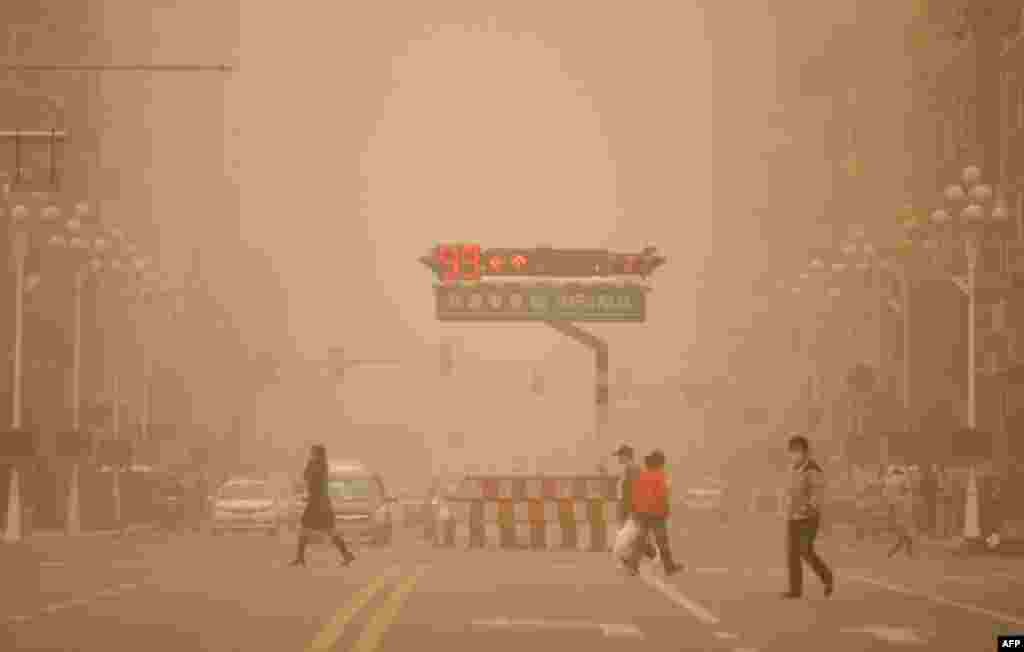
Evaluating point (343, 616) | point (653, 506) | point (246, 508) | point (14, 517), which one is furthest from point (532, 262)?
point (343, 616)

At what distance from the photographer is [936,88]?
419ft

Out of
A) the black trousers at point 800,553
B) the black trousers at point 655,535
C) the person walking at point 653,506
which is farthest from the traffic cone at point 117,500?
the black trousers at point 800,553

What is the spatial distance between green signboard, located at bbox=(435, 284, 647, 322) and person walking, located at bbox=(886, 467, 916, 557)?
8349 mm

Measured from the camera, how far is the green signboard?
235 ft

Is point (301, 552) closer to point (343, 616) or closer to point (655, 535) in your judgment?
point (655, 535)

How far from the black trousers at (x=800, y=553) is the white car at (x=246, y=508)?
118 feet

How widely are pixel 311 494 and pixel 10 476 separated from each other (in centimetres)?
2384

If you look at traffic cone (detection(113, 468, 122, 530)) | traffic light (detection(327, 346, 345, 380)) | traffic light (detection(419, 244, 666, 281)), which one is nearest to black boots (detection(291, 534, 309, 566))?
traffic light (detection(419, 244, 666, 281))

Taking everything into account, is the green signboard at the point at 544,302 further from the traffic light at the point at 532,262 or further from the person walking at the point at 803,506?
the person walking at the point at 803,506

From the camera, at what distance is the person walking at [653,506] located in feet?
140

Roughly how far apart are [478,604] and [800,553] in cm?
520

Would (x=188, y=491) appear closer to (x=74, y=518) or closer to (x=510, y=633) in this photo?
(x=74, y=518)

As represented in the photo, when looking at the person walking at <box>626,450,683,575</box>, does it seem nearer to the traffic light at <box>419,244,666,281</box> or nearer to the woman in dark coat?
the woman in dark coat

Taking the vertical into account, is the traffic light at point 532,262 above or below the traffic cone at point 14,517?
above
